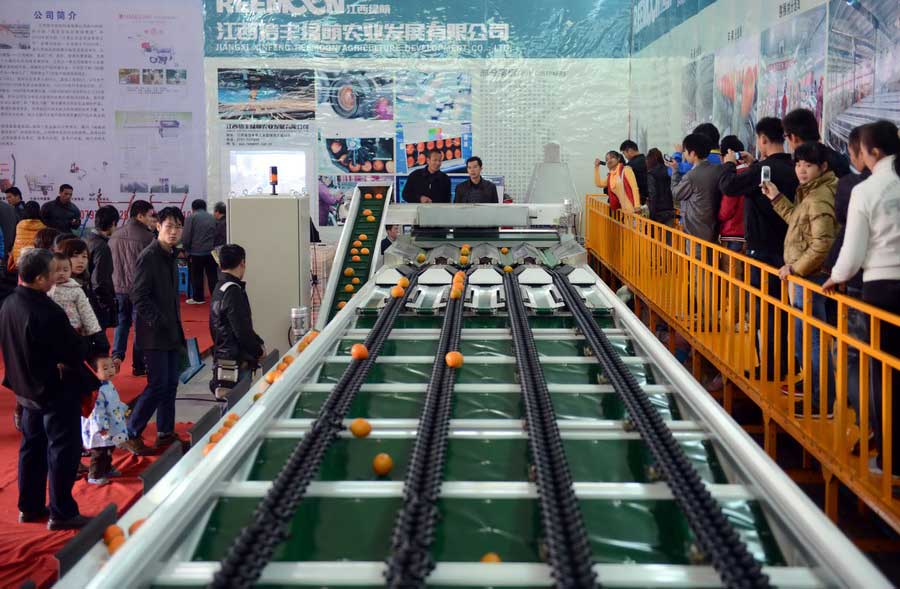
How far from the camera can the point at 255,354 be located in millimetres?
5652

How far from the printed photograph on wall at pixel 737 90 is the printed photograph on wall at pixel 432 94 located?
514 cm

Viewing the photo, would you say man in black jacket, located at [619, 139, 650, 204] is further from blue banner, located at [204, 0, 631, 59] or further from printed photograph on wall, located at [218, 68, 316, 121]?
printed photograph on wall, located at [218, 68, 316, 121]

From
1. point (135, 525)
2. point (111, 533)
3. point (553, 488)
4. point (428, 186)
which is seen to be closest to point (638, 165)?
point (428, 186)

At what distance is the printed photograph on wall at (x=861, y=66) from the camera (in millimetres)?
5645

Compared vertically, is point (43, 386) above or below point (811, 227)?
below

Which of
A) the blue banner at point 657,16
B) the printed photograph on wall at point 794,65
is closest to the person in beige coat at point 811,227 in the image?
the printed photograph on wall at point 794,65

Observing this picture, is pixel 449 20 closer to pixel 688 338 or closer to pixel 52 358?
pixel 688 338

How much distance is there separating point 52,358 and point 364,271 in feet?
10.4

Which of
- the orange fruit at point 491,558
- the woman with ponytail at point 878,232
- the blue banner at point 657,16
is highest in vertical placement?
the blue banner at point 657,16

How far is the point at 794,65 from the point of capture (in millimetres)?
7207

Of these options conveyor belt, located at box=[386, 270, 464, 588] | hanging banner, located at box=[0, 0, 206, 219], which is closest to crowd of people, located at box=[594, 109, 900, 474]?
conveyor belt, located at box=[386, 270, 464, 588]

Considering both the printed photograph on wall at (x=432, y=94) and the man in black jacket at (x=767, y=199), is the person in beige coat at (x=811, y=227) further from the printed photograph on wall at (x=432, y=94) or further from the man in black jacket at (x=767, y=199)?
the printed photograph on wall at (x=432, y=94)

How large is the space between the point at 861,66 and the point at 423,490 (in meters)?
4.82

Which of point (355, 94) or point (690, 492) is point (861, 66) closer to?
point (690, 492)
